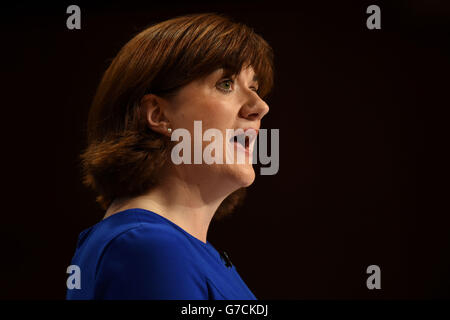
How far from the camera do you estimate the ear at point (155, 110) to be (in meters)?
1.06

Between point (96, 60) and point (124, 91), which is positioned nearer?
point (124, 91)

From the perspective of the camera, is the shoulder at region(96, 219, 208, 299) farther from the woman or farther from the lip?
Answer: the lip

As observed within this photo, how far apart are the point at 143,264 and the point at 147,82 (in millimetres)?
428

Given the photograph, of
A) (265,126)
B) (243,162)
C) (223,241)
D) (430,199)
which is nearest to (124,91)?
(243,162)

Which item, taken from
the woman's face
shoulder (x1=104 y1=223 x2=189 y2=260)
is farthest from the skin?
shoulder (x1=104 y1=223 x2=189 y2=260)

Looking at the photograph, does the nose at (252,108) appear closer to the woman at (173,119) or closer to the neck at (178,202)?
the woman at (173,119)

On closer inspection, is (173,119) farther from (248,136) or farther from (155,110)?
(248,136)

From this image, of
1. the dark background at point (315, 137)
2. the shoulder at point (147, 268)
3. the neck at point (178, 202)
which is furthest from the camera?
the dark background at point (315, 137)

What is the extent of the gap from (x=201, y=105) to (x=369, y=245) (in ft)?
3.80

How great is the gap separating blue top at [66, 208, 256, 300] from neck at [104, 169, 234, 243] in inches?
2.2

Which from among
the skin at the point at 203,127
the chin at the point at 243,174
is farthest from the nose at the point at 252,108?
the chin at the point at 243,174

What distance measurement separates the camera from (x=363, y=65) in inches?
74.9

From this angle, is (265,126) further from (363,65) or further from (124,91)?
(124,91)

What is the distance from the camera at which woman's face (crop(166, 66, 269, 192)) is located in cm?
104
